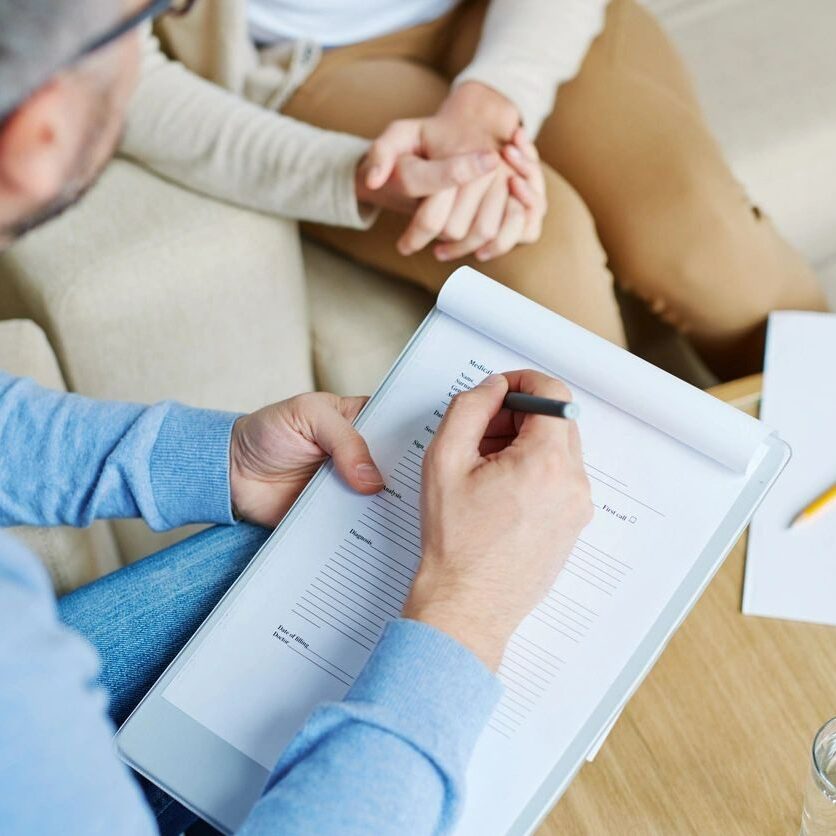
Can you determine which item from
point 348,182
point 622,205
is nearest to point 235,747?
point 348,182

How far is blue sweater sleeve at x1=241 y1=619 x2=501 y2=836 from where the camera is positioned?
1.63 feet

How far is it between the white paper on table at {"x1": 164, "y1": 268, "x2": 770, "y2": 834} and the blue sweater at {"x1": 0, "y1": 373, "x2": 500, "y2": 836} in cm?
6

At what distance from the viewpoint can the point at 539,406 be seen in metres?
0.59

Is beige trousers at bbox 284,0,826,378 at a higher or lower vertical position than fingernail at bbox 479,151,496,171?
lower

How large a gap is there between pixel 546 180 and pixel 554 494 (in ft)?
1.87

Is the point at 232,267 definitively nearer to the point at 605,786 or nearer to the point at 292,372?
the point at 292,372

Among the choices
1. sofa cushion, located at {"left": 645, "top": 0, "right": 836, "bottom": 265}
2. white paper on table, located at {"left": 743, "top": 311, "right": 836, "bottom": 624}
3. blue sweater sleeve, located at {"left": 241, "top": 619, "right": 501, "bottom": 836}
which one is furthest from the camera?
sofa cushion, located at {"left": 645, "top": 0, "right": 836, "bottom": 265}

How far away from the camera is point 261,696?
1.96 ft

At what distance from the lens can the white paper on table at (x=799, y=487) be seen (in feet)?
2.47

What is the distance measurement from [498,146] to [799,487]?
46 centimetres

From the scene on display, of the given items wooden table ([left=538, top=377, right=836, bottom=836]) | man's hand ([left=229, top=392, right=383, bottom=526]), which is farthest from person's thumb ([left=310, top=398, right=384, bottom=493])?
wooden table ([left=538, top=377, right=836, bottom=836])

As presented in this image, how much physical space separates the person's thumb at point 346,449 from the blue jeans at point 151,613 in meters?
0.11

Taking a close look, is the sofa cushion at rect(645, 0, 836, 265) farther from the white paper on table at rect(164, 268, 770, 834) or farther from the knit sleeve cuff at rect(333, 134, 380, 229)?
the white paper on table at rect(164, 268, 770, 834)

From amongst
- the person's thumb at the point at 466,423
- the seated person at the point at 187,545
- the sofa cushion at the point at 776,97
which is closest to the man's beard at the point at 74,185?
the seated person at the point at 187,545
